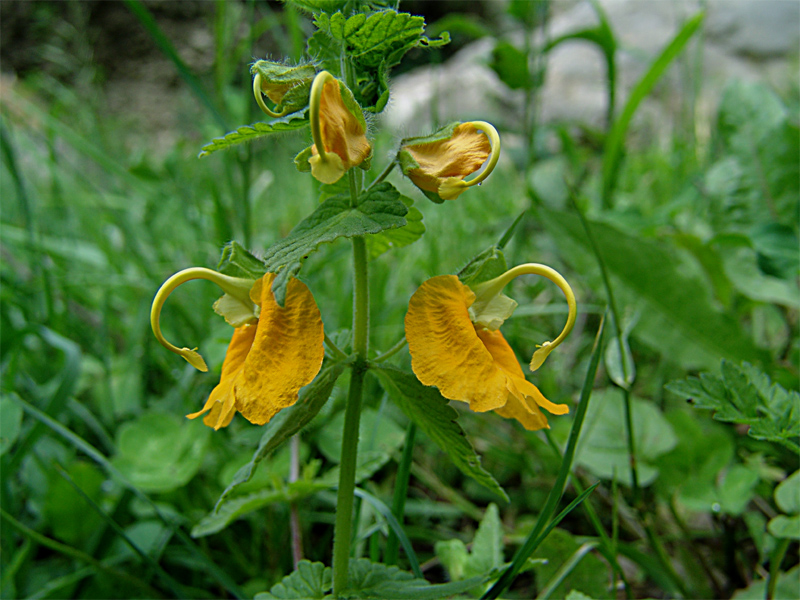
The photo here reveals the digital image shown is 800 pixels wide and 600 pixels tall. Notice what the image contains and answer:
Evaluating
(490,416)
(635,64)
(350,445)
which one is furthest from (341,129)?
(635,64)

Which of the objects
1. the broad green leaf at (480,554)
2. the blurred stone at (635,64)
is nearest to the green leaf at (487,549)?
the broad green leaf at (480,554)

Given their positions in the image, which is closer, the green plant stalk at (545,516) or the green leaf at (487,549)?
the green plant stalk at (545,516)

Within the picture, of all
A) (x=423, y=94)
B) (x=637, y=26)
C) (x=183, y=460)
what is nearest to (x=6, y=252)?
(x=183, y=460)

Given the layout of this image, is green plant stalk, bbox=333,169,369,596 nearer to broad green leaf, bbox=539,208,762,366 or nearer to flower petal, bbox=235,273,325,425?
flower petal, bbox=235,273,325,425

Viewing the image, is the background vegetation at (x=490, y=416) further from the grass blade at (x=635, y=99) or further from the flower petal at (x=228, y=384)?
the flower petal at (x=228, y=384)

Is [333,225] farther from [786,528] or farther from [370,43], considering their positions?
[786,528]

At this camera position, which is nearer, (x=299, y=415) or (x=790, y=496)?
(x=299, y=415)

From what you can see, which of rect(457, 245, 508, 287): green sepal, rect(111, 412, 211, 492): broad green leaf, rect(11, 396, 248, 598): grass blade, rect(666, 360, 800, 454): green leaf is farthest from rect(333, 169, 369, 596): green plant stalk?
rect(111, 412, 211, 492): broad green leaf
